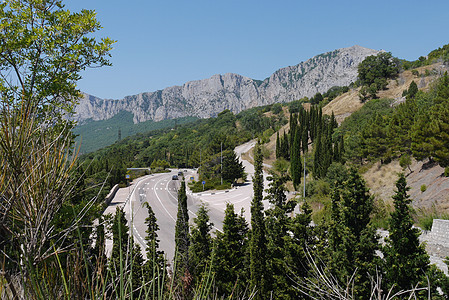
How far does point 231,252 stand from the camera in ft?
43.8

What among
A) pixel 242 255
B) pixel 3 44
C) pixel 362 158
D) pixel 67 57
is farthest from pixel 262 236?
pixel 362 158

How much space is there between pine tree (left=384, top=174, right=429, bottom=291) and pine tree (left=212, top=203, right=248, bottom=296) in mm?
6436

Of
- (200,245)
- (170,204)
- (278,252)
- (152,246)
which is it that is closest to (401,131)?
(278,252)

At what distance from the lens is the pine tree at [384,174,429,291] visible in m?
7.45

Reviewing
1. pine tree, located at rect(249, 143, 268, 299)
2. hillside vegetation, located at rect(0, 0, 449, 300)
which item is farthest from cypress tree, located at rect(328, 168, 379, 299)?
pine tree, located at rect(249, 143, 268, 299)

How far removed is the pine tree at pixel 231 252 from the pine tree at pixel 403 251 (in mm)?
6436

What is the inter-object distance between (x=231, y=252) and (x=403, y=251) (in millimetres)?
7482

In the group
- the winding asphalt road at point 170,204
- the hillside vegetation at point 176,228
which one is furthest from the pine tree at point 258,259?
the winding asphalt road at point 170,204

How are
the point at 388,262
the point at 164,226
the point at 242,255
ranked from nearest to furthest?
Result: 1. the point at 388,262
2. the point at 242,255
3. the point at 164,226

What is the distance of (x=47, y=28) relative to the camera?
536cm

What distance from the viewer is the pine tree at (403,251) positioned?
745cm

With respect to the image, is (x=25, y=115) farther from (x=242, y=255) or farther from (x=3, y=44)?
(x=242, y=255)

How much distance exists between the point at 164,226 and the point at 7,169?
2671 cm

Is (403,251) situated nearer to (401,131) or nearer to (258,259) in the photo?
(258,259)
